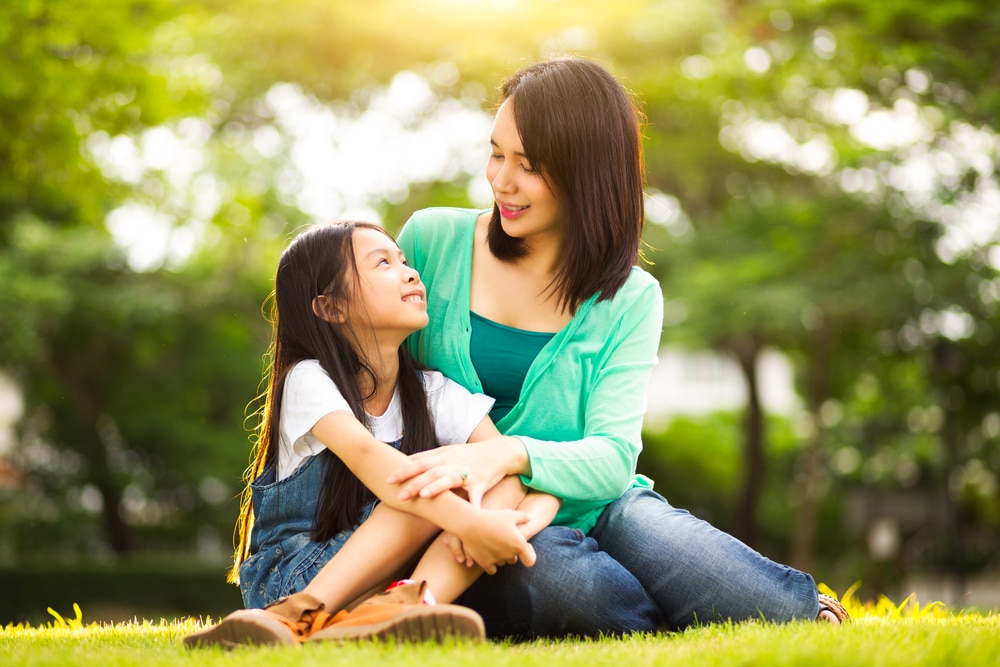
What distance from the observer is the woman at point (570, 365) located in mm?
2984

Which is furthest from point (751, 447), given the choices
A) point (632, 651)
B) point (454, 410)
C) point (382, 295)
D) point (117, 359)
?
point (632, 651)

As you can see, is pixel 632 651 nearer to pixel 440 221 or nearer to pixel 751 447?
pixel 440 221

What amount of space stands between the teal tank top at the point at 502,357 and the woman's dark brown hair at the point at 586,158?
174mm

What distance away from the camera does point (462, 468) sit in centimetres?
285

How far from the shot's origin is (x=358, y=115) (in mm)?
13641

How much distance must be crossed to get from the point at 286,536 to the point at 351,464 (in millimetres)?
328

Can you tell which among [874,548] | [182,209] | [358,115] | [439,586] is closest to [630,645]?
[439,586]

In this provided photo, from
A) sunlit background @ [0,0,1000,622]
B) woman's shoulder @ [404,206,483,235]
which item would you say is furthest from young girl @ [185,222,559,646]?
sunlit background @ [0,0,1000,622]

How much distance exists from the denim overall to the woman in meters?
0.36

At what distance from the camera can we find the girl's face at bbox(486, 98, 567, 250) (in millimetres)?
3326

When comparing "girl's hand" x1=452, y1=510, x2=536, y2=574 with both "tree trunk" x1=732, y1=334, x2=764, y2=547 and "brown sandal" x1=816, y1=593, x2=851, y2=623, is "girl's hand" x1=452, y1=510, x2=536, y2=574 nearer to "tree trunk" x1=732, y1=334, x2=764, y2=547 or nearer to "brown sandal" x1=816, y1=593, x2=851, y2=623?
"brown sandal" x1=816, y1=593, x2=851, y2=623

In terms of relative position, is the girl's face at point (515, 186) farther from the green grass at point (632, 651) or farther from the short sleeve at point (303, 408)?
the green grass at point (632, 651)

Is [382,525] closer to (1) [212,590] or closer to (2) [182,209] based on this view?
(2) [182,209]

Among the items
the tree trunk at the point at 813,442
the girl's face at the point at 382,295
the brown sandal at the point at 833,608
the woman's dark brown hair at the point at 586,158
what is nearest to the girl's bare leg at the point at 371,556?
the girl's face at the point at 382,295
